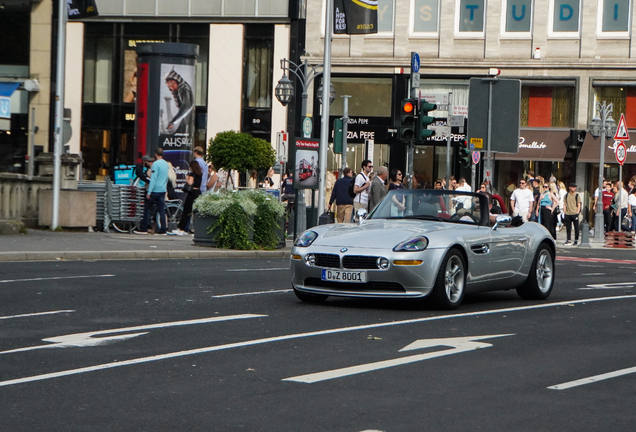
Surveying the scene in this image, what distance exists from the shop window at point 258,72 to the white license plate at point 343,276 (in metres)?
31.3

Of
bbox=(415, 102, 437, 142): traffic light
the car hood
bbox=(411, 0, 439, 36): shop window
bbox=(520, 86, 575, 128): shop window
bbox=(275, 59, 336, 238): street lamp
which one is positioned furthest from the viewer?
bbox=(411, 0, 439, 36): shop window

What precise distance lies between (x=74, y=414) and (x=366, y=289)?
18.3 ft

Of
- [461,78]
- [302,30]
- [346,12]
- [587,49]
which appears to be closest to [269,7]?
[302,30]

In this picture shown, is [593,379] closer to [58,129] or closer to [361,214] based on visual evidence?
[361,214]

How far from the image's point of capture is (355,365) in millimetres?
7695

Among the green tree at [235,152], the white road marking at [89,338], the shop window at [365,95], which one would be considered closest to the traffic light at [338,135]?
the green tree at [235,152]

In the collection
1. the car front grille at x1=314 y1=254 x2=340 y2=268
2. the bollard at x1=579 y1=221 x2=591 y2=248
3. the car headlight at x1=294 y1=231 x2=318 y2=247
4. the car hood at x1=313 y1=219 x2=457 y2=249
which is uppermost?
the car hood at x1=313 y1=219 x2=457 y2=249

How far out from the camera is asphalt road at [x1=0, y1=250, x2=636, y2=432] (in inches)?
235

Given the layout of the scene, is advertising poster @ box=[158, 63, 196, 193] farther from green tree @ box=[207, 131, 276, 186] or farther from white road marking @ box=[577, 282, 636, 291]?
white road marking @ box=[577, 282, 636, 291]

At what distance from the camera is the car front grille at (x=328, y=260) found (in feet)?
36.5

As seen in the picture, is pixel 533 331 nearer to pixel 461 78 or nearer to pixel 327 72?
pixel 327 72

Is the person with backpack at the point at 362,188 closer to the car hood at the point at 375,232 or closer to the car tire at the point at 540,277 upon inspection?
the car tire at the point at 540,277

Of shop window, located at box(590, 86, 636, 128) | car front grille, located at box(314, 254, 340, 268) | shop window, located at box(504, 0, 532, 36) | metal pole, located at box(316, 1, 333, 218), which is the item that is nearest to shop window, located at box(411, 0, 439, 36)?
shop window, located at box(504, 0, 532, 36)

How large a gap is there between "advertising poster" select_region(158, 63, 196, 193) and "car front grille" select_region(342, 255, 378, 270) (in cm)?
1633
